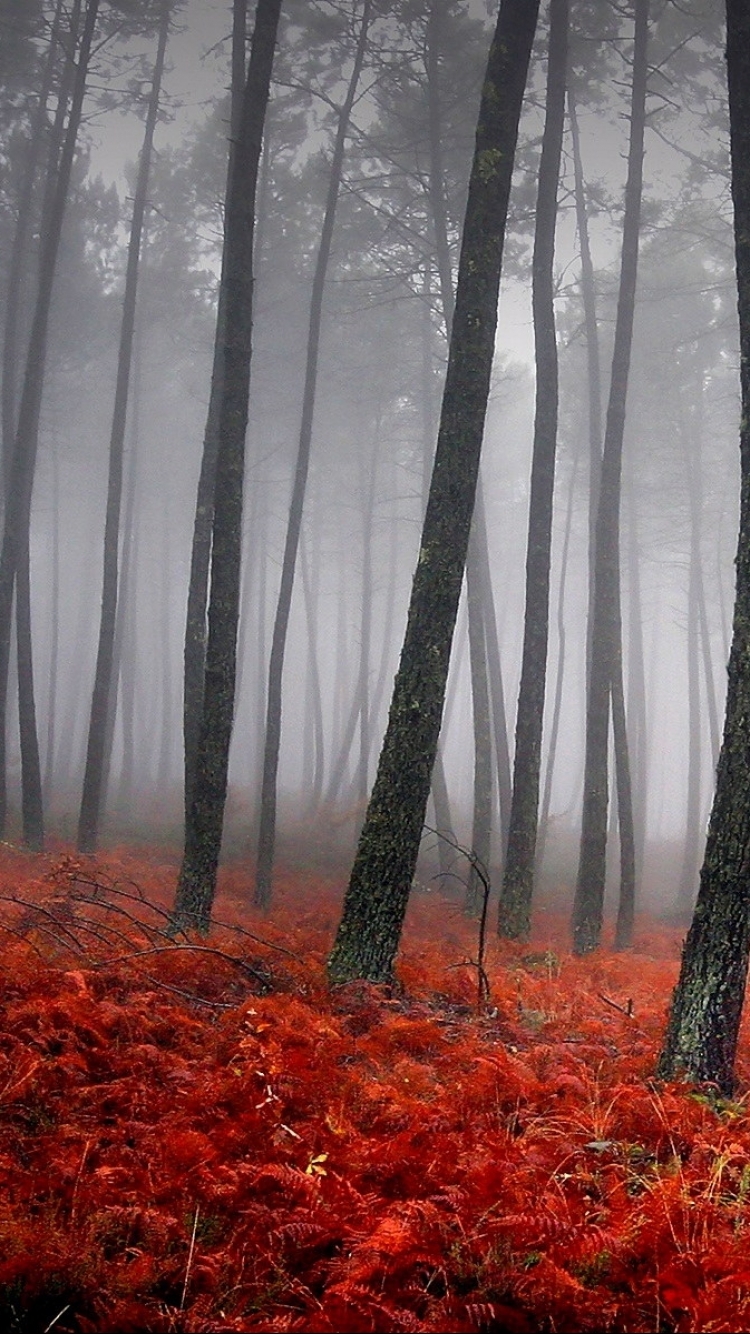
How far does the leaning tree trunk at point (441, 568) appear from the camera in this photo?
6.74 m

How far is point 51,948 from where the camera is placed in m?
6.46

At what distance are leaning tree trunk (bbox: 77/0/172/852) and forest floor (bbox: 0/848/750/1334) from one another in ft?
29.0

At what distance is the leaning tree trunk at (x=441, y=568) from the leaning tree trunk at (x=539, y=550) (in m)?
4.17

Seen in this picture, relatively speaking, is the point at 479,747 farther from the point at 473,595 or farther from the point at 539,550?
the point at 539,550

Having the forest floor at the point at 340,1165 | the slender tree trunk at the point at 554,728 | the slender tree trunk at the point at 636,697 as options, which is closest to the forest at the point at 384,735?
the forest floor at the point at 340,1165

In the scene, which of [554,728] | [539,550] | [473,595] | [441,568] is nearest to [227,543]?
[441,568]

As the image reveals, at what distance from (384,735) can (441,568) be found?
6.83 m

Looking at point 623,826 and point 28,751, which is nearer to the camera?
point 623,826

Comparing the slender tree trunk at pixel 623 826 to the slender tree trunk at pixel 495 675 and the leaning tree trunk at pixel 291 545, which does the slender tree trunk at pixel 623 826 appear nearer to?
the slender tree trunk at pixel 495 675

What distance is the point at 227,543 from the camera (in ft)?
29.2

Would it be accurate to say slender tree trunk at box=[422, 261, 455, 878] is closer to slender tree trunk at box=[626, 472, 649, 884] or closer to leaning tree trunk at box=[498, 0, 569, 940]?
leaning tree trunk at box=[498, 0, 569, 940]

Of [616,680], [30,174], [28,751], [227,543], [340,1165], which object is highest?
[30,174]

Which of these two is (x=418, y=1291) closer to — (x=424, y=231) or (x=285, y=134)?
(x=424, y=231)

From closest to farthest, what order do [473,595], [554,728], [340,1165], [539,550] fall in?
[340,1165], [539,550], [473,595], [554,728]
